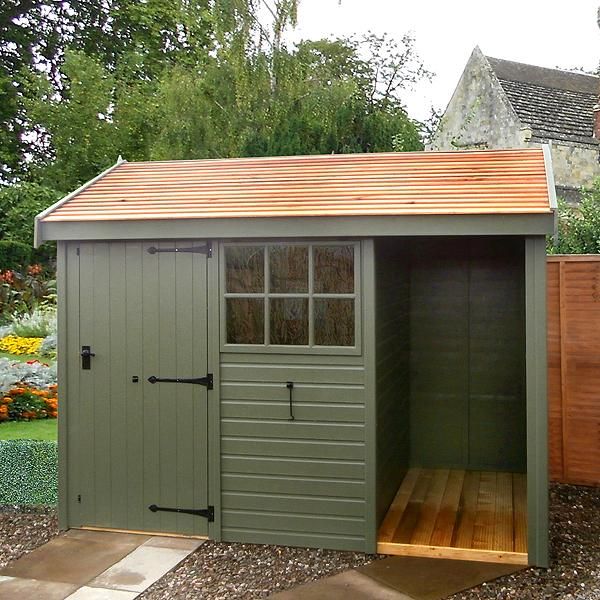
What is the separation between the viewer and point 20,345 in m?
9.80

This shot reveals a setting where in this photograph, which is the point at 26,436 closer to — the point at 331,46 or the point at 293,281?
the point at 293,281

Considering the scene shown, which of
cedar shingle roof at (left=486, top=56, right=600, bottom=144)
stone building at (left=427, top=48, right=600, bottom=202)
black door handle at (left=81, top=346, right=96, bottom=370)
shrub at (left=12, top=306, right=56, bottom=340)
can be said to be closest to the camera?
black door handle at (left=81, top=346, right=96, bottom=370)

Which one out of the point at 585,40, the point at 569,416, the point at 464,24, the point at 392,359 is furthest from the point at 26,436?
the point at 585,40

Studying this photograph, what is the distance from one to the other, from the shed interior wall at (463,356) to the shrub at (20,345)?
5479 mm

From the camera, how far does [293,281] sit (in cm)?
471

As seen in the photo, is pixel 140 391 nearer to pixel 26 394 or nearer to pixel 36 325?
pixel 26 394

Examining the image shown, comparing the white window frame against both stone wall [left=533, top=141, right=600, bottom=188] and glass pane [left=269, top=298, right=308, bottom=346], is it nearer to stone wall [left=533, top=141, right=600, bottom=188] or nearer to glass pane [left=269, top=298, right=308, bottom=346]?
glass pane [left=269, top=298, right=308, bottom=346]

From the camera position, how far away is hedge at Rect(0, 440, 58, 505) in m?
5.55

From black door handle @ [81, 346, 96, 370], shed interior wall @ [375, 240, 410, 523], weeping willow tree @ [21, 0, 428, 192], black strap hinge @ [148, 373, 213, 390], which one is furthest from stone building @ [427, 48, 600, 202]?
black door handle @ [81, 346, 96, 370]

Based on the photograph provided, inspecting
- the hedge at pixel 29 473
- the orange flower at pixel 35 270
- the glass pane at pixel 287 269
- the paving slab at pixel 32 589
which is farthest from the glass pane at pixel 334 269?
the orange flower at pixel 35 270

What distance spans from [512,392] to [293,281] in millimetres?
2542

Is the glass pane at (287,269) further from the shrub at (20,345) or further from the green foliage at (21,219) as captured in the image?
the green foliage at (21,219)

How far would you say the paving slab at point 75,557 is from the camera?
429 centimetres

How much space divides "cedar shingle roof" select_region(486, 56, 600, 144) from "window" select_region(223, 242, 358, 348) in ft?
35.2
